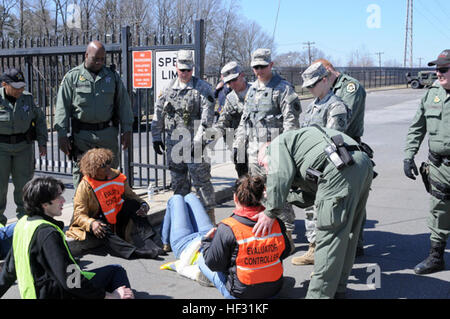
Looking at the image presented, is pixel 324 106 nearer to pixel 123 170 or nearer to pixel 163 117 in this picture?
pixel 163 117

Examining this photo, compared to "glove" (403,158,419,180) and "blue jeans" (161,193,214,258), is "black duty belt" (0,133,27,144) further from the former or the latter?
"glove" (403,158,419,180)

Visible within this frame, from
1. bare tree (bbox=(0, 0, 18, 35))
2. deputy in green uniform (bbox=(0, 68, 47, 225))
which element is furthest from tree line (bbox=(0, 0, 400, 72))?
deputy in green uniform (bbox=(0, 68, 47, 225))

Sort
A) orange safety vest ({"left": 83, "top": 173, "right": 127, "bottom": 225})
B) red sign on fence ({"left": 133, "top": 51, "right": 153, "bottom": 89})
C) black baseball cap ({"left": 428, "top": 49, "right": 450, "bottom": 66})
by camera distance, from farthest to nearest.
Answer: red sign on fence ({"left": 133, "top": 51, "right": 153, "bottom": 89})
orange safety vest ({"left": 83, "top": 173, "right": 127, "bottom": 225})
black baseball cap ({"left": 428, "top": 49, "right": 450, "bottom": 66})

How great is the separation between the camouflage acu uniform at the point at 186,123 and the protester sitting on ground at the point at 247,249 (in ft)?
7.19

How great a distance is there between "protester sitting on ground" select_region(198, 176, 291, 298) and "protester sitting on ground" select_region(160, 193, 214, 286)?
2.08 feet

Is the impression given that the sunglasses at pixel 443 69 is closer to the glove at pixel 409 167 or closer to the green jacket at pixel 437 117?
the green jacket at pixel 437 117

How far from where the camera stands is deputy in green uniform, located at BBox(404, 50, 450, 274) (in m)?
4.49

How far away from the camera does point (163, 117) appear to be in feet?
19.8

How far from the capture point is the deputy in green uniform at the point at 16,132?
18.6ft

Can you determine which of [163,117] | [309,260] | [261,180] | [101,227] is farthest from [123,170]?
[261,180]

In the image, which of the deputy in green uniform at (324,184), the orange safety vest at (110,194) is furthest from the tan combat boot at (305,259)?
the orange safety vest at (110,194)

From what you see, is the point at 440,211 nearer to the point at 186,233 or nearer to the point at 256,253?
the point at 256,253

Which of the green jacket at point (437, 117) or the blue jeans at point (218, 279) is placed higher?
the green jacket at point (437, 117)

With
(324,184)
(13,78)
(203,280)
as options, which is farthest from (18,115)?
(324,184)
